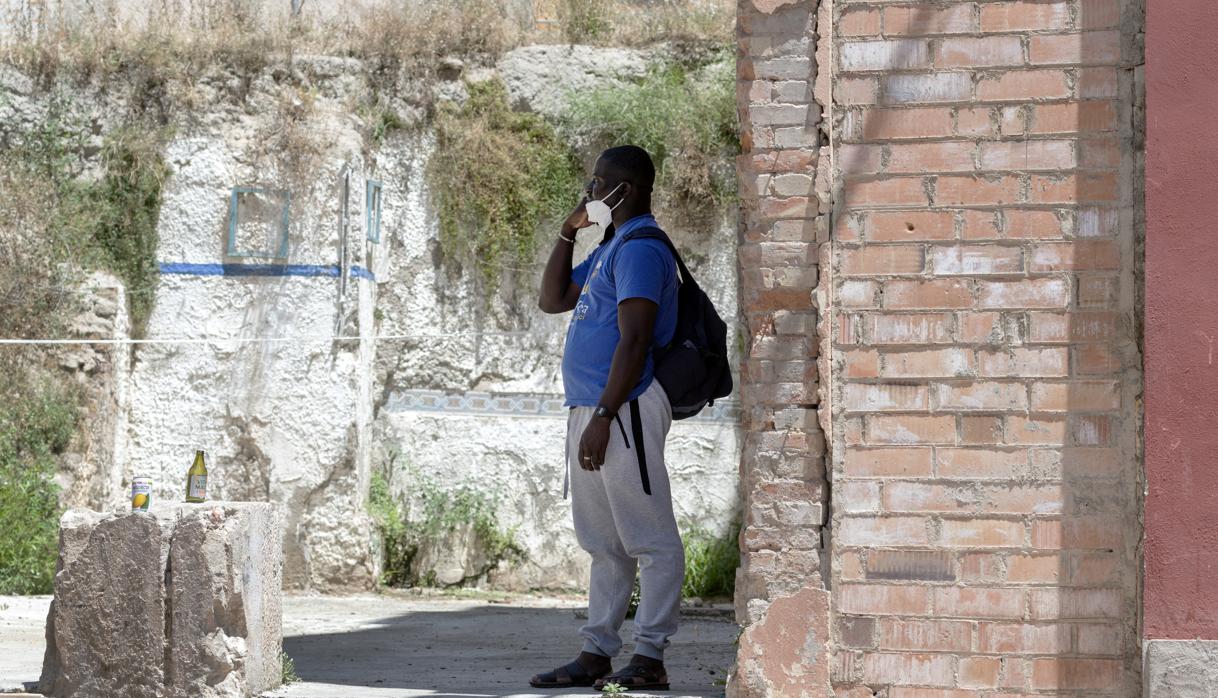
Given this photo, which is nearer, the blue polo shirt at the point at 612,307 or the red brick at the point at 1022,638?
the red brick at the point at 1022,638

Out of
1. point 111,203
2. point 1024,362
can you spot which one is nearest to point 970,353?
point 1024,362

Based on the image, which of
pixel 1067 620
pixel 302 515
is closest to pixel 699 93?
pixel 302 515

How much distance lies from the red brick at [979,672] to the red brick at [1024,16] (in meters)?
1.88

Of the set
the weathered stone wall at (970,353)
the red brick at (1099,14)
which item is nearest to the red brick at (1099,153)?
the weathered stone wall at (970,353)

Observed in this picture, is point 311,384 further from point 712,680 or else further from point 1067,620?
point 1067,620

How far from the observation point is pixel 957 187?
4.03 m

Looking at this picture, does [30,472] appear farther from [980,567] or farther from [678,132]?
[980,567]

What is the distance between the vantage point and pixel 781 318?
412cm

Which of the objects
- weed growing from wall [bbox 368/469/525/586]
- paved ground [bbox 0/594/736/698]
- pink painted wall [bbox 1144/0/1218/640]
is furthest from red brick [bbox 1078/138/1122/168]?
weed growing from wall [bbox 368/469/525/586]

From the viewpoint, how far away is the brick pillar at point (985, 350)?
3.93 m

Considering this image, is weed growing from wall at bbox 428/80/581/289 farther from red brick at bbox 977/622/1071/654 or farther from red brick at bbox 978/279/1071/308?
red brick at bbox 977/622/1071/654

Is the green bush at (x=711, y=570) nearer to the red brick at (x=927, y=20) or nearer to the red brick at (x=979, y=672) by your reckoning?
the red brick at (x=979, y=672)

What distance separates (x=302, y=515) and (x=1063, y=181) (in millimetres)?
5620

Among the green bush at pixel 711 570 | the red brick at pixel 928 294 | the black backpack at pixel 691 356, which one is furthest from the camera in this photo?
the green bush at pixel 711 570
